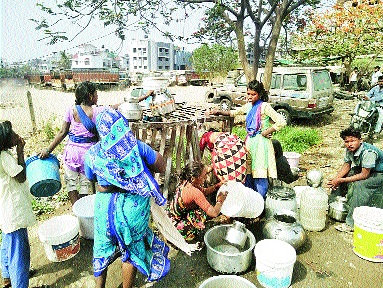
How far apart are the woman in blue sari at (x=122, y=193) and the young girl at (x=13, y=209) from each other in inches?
29.2

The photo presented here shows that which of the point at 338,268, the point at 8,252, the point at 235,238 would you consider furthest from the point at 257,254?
the point at 8,252

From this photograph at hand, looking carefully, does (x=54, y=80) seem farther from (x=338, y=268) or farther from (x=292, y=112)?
(x=338, y=268)

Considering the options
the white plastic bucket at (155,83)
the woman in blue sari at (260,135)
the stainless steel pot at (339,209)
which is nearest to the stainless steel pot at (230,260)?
the woman in blue sari at (260,135)

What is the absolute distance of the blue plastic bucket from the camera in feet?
10.2

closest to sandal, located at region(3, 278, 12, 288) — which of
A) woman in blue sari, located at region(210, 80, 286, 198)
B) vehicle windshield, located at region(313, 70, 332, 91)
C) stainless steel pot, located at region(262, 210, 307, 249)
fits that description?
stainless steel pot, located at region(262, 210, 307, 249)

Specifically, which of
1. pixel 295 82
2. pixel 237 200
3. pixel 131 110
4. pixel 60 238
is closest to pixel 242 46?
pixel 131 110

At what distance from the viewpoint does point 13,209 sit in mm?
2613

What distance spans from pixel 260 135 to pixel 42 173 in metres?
2.65

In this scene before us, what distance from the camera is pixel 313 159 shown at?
6.68 metres

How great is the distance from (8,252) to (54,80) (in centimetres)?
3368

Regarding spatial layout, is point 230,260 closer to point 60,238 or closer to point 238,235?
point 238,235

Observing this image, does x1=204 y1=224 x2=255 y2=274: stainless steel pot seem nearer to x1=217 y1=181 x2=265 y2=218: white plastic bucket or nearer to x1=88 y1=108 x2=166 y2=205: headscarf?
x1=217 y1=181 x2=265 y2=218: white plastic bucket

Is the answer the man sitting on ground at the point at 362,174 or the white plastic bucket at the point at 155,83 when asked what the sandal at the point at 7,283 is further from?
the man sitting on ground at the point at 362,174

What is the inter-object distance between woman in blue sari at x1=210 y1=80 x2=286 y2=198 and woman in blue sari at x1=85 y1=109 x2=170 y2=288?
184 cm
